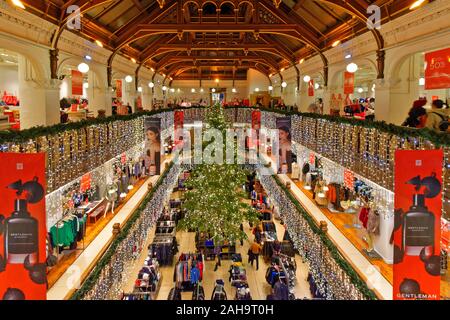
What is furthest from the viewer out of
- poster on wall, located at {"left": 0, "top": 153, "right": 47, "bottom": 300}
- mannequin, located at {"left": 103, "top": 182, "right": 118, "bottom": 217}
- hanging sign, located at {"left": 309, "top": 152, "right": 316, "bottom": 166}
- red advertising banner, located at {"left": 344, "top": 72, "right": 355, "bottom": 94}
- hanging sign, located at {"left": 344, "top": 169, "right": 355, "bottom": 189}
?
hanging sign, located at {"left": 309, "top": 152, "right": 316, "bottom": 166}

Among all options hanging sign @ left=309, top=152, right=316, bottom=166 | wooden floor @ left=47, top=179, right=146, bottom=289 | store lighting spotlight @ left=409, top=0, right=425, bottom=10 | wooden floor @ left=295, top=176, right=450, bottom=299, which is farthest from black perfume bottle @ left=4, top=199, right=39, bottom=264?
hanging sign @ left=309, top=152, right=316, bottom=166

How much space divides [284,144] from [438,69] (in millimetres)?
6528

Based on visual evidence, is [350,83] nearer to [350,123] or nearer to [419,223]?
[350,123]

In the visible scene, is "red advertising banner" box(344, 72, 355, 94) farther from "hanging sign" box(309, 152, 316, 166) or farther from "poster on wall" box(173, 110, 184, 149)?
"poster on wall" box(173, 110, 184, 149)

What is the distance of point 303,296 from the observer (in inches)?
416

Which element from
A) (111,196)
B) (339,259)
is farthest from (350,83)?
(111,196)

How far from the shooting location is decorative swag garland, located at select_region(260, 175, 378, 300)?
22.8ft

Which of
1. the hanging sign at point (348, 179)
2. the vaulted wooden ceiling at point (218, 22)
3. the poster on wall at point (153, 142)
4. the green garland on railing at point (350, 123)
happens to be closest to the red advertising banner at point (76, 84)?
the vaulted wooden ceiling at point (218, 22)

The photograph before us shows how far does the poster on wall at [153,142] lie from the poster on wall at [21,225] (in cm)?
837

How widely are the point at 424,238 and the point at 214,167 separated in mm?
11009

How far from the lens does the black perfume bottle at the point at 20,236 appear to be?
5.27 metres

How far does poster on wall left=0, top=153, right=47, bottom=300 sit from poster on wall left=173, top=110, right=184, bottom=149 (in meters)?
16.8

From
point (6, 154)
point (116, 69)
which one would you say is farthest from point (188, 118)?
point (6, 154)
